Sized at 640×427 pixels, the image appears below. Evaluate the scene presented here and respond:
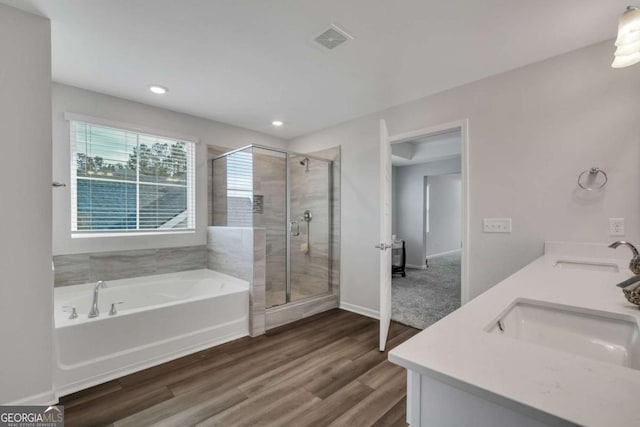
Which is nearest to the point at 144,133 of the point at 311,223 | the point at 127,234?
the point at 127,234

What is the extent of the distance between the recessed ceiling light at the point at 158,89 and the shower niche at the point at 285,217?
937mm

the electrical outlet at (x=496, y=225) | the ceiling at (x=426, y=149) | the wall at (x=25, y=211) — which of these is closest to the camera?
the wall at (x=25, y=211)

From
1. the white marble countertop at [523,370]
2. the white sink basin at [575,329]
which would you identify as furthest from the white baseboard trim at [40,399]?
the white sink basin at [575,329]

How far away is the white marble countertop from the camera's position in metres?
0.50

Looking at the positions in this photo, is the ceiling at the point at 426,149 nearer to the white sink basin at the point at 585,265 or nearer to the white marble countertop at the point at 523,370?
the white sink basin at the point at 585,265

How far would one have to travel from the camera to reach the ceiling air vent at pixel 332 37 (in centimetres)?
187

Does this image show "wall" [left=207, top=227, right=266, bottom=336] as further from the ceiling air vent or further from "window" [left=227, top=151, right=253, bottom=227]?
the ceiling air vent

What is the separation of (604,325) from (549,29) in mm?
1927

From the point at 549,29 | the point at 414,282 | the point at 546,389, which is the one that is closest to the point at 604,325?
the point at 546,389

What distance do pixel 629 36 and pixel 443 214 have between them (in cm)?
725

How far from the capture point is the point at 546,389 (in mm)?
543

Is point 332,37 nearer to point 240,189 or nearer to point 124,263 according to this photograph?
point 240,189

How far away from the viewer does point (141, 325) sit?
2.24 metres

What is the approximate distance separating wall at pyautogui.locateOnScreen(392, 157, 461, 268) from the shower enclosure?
134 inches
